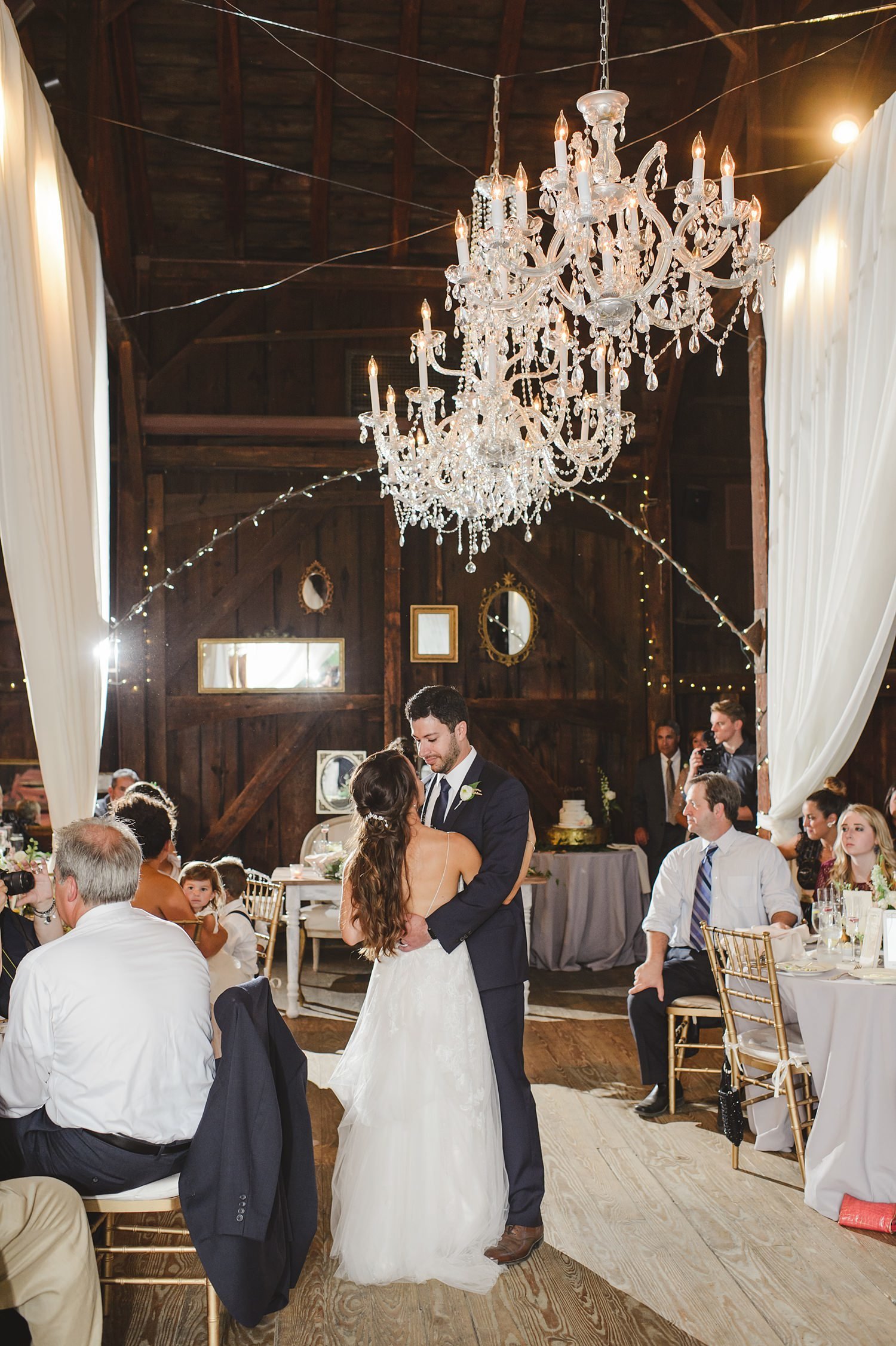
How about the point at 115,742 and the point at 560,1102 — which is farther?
the point at 115,742

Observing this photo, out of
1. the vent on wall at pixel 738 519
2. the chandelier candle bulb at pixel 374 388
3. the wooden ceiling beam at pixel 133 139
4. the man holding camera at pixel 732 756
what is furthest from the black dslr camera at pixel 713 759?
the wooden ceiling beam at pixel 133 139

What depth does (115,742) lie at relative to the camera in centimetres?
912

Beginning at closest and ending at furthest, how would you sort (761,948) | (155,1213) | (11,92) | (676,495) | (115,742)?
(155,1213)
(761,948)
(11,92)
(115,742)
(676,495)

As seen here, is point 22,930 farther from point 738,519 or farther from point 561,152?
point 738,519

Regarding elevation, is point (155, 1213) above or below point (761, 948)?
below

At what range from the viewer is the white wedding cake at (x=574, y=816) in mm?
8289

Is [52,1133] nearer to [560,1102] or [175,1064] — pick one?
[175,1064]

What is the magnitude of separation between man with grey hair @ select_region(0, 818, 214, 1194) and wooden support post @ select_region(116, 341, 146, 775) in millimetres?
6320

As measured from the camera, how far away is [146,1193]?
2.76m

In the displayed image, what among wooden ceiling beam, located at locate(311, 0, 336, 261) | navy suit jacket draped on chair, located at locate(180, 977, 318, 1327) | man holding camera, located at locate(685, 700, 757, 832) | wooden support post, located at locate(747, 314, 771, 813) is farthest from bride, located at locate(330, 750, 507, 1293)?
wooden ceiling beam, located at locate(311, 0, 336, 261)

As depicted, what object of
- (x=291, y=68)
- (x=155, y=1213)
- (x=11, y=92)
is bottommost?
(x=155, y=1213)

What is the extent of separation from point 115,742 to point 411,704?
6.04 meters

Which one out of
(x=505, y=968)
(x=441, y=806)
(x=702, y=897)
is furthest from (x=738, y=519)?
(x=505, y=968)

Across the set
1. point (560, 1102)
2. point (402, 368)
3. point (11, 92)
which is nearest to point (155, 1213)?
point (560, 1102)
